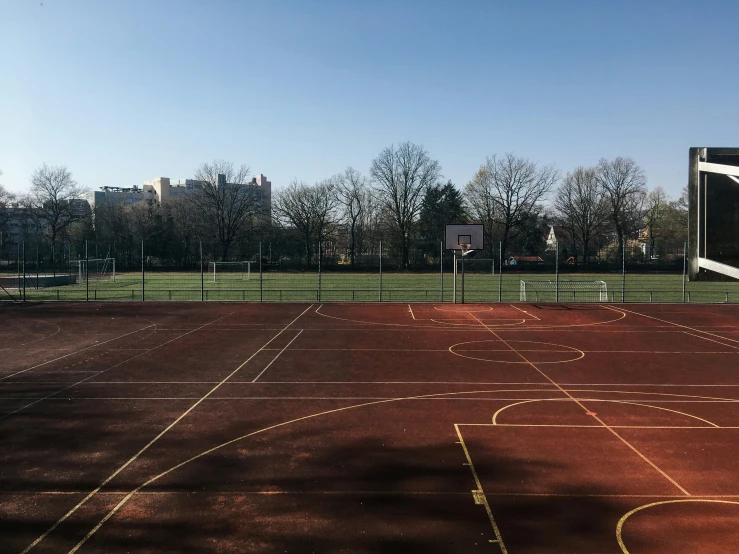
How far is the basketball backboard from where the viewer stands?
3475 centimetres

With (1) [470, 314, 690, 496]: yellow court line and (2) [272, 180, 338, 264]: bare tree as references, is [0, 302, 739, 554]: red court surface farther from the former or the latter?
(2) [272, 180, 338, 264]: bare tree

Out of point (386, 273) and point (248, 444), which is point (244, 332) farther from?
point (386, 273)

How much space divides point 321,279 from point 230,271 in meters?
13.6

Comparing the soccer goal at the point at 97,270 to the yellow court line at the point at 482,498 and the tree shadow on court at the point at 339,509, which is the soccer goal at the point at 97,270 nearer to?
the tree shadow on court at the point at 339,509

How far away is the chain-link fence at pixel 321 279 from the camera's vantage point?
36.7 m

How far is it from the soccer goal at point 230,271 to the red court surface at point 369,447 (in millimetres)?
36560

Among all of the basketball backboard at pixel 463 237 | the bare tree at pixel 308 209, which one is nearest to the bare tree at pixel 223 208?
the bare tree at pixel 308 209

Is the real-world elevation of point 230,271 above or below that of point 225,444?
above

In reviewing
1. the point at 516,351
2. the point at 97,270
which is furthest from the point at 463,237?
the point at 97,270

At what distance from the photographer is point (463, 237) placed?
3484 cm

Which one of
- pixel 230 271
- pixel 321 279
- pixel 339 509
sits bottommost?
pixel 339 509

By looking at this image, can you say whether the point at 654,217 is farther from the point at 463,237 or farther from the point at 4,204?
the point at 4,204

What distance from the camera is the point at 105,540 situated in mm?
→ 6316

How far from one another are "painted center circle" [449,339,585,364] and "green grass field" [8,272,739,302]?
10.6 metres
